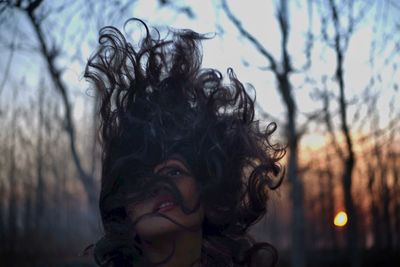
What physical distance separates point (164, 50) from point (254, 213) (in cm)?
62

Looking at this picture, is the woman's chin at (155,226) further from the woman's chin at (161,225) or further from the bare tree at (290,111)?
the bare tree at (290,111)

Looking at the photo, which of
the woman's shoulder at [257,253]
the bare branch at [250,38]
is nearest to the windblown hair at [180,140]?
the woman's shoulder at [257,253]

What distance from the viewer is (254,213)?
194 centimetres

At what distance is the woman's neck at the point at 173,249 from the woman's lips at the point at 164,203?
8cm

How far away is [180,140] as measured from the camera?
1.71 m

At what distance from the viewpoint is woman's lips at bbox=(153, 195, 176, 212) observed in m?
1.64

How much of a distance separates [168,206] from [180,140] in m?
0.20

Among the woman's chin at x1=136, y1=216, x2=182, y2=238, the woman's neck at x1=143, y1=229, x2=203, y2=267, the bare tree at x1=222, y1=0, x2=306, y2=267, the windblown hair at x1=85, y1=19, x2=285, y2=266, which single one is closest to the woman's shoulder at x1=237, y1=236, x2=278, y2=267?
the windblown hair at x1=85, y1=19, x2=285, y2=266

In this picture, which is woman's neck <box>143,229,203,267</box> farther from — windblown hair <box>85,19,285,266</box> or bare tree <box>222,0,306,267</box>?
bare tree <box>222,0,306,267</box>

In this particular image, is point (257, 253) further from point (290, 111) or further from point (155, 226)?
point (290, 111)

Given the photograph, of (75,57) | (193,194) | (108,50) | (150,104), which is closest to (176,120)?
(150,104)

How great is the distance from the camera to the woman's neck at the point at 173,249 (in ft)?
5.48

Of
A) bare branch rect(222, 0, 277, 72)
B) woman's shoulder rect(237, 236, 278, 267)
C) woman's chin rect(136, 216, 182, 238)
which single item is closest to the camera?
woman's chin rect(136, 216, 182, 238)

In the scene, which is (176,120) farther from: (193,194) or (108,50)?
(108,50)
